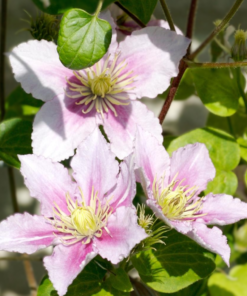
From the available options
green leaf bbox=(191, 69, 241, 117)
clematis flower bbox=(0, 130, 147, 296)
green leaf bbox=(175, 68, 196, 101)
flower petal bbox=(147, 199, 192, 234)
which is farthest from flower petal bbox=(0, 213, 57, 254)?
green leaf bbox=(175, 68, 196, 101)

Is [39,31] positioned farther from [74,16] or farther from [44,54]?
[74,16]

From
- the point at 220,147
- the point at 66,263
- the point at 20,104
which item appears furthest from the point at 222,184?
the point at 20,104

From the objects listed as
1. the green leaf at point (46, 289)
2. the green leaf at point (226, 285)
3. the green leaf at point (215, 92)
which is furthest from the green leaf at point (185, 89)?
the green leaf at point (46, 289)

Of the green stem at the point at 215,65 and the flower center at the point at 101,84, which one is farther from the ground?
the green stem at the point at 215,65

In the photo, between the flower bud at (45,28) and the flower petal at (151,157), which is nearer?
the flower petal at (151,157)

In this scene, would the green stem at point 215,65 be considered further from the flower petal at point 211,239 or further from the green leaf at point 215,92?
the flower petal at point 211,239

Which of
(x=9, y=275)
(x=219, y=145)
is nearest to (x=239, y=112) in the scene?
(x=219, y=145)

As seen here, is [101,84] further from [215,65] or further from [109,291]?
[109,291]
